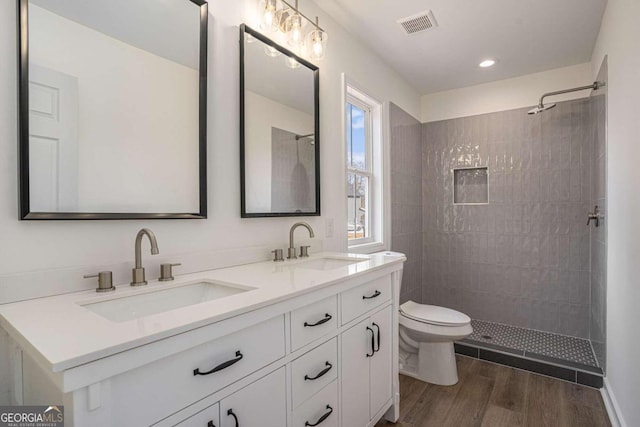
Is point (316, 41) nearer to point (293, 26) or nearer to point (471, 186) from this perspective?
point (293, 26)

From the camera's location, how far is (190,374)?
81 centimetres

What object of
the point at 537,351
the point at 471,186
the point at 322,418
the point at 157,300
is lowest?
the point at 537,351

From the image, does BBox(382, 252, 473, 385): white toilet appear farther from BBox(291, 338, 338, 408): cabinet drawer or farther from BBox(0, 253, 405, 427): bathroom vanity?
BBox(291, 338, 338, 408): cabinet drawer

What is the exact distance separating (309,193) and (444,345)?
4.66 ft

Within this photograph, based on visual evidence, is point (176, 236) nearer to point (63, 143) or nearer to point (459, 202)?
point (63, 143)

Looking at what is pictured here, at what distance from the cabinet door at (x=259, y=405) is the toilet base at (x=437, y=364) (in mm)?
1571

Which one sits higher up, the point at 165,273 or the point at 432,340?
the point at 165,273

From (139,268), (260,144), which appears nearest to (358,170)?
(260,144)

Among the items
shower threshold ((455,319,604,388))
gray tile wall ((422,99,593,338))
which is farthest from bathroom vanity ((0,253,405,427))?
gray tile wall ((422,99,593,338))

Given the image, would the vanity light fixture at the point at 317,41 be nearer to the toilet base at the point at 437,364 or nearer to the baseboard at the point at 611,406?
the toilet base at the point at 437,364

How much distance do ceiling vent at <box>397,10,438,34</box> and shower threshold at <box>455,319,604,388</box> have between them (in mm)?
2444

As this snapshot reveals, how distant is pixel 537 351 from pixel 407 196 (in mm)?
1642

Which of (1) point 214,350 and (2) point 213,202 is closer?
(1) point 214,350

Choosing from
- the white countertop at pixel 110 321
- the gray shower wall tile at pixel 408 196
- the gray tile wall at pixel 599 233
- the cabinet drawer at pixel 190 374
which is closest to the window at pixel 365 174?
the gray shower wall tile at pixel 408 196
